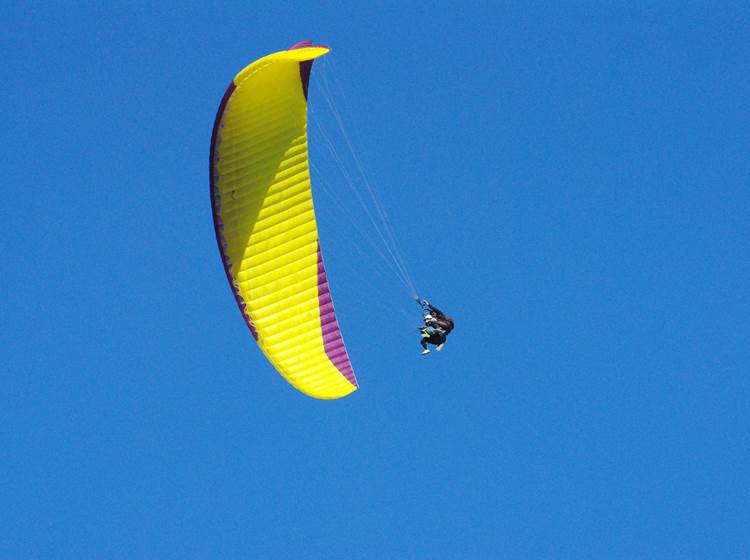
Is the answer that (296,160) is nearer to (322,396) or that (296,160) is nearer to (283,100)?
(283,100)

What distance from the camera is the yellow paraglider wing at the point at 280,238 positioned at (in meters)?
30.5

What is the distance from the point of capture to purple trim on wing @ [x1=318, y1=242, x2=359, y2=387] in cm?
3112

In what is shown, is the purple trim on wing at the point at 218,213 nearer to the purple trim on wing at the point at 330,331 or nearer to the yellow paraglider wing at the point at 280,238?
the yellow paraglider wing at the point at 280,238

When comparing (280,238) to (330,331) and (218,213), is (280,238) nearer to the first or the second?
(218,213)

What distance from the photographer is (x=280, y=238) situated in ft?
102

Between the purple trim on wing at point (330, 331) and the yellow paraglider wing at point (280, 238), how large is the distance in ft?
0.06

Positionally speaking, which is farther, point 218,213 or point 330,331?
point 330,331

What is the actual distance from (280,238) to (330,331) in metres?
1.83

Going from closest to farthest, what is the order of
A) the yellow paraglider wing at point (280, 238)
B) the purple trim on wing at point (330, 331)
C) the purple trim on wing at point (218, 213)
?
1. the purple trim on wing at point (218, 213)
2. the yellow paraglider wing at point (280, 238)
3. the purple trim on wing at point (330, 331)

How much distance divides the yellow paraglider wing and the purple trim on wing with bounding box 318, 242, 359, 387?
17 millimetres

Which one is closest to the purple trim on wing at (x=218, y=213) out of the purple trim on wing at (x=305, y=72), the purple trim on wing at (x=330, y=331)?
the purple trim on wing at (x=330, y=331)

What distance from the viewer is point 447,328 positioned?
31406 mm

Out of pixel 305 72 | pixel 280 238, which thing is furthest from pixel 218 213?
pixel 305 72

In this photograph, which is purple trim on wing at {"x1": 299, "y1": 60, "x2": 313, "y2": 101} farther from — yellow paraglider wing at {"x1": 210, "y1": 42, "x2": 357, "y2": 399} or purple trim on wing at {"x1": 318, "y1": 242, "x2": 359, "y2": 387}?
purple trim on wing at {"x1": 318, "y1": 242, "x2": 359, "y2": 387}
